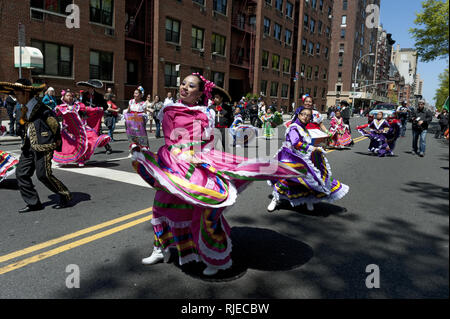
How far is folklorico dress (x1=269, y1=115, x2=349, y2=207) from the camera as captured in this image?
18.6 feet

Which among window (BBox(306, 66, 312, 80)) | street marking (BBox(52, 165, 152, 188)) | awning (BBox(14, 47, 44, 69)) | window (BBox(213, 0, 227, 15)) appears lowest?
street marking (BBox(52, 165, 152, 188))

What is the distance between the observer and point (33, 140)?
5324mm

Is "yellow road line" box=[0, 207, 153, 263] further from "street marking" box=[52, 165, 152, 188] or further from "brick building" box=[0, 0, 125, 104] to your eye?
"brick building" box=[0, 0, 125, 104]

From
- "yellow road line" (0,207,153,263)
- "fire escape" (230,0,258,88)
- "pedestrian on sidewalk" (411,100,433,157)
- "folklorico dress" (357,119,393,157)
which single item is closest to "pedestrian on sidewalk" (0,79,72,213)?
"yellow road line" (0,207,153,263)

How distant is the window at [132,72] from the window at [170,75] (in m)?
2.24

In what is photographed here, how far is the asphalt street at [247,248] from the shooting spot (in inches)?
128

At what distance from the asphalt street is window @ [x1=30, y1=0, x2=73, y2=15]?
1640 cm

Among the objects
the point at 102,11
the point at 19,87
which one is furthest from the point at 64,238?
the point at 102,11

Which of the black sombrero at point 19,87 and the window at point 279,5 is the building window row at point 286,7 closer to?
the window at point 279,5

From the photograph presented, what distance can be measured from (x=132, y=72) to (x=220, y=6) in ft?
38.6

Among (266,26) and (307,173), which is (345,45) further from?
(307,173)

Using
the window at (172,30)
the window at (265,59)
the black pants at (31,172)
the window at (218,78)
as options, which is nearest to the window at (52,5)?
the window at (172,30)
